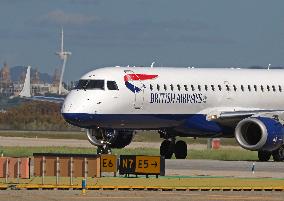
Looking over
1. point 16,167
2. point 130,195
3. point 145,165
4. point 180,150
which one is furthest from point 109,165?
point 180,150

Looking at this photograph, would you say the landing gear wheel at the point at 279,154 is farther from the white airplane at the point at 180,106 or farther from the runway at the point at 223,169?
the runway at the point at 223,169

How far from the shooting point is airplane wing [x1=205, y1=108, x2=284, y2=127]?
209ft

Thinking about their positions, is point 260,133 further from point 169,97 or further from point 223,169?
point 223,169

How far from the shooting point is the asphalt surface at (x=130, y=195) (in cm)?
3875

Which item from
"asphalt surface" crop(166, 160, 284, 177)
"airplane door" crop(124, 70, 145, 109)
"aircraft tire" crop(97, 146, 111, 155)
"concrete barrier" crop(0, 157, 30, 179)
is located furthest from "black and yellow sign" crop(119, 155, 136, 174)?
"airplane door" crop(124, 70, 145, 109)

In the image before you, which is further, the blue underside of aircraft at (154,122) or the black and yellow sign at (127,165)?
the blue underside of aircraft at (154,122)

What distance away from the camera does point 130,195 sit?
40250 mm

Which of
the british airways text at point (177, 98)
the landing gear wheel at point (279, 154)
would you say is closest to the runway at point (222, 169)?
the landing gear wheel at point (279, 154)

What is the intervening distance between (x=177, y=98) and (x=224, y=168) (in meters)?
7.80

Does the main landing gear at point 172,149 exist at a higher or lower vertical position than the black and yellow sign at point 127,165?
higher

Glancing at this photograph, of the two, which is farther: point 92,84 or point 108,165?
point 92,84

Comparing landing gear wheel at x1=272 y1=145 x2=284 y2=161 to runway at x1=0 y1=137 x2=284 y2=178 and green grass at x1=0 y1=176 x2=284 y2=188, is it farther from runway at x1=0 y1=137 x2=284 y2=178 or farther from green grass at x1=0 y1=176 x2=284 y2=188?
green grass at x1=0 y1=176 x2=284 y2=188

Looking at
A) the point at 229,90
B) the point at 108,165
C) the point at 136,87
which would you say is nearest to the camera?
the point at 108,165

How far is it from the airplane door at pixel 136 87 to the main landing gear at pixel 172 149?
5.76 m
